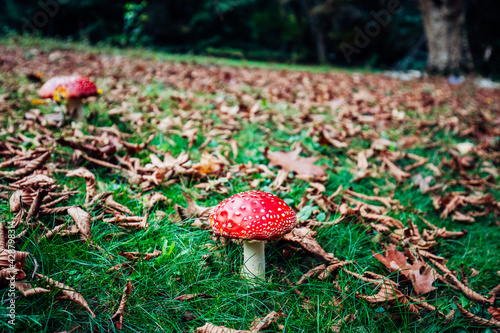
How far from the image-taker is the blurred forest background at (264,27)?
45.5 feet

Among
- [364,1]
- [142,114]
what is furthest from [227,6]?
[142,114]

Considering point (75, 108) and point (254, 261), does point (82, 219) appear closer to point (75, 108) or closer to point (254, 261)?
point (254, 261)

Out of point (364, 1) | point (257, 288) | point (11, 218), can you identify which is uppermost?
point (364, 1)

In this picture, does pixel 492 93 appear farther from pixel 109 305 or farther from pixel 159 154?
pixel 109 305

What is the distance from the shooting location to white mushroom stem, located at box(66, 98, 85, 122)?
3111mm

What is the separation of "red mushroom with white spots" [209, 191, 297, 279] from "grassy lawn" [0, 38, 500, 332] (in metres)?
0.11

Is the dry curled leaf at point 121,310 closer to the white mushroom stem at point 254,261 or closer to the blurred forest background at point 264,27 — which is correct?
the white mushroom stem at point 254,261

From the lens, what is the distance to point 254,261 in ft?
5.60

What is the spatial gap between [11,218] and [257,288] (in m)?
1.31

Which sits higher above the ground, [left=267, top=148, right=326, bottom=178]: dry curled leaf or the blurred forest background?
the blurred forest background

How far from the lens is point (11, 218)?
5.48 ft

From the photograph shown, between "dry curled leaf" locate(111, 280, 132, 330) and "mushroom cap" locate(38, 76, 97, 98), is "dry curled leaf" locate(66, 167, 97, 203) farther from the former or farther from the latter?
"mushroom cap" locate(38, 76, 97, 98)
